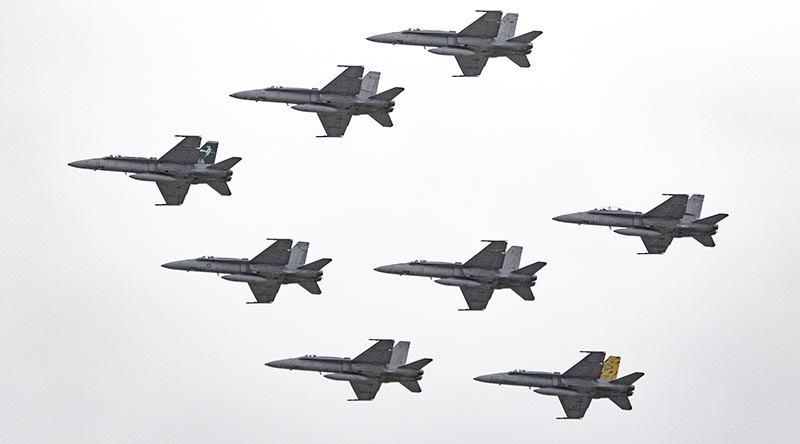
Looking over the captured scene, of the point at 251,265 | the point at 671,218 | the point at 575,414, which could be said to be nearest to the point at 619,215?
the point at 671,218

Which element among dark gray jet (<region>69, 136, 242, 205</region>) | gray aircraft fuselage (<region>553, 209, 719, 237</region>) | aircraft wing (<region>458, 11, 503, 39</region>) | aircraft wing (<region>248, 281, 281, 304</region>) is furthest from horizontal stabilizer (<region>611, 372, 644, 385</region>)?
dark gray jet (<region>69, 136, 242, 205</region>)

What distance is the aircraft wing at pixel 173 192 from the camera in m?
151

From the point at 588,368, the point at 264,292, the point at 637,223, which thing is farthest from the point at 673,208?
the point at 264,292

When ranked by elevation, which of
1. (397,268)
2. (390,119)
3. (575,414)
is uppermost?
(390,119)

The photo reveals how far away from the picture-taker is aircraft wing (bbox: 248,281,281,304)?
6033 inches

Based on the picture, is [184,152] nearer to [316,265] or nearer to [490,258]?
[316,265]

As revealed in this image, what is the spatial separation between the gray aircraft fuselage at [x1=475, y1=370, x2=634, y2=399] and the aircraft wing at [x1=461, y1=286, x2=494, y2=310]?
5.67 m

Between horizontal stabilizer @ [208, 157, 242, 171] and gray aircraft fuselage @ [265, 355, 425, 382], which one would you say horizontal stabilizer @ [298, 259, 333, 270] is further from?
horizontal stabilizer @ [208, 157, 242, 171]

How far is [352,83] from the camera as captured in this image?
15075 centimetres

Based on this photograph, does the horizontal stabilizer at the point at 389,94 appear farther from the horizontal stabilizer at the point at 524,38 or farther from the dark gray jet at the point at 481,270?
the dark gray jet at the point at 481,270

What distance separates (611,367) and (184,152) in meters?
38.3

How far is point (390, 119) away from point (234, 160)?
508 inches

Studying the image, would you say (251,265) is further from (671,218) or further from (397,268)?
(671,218)

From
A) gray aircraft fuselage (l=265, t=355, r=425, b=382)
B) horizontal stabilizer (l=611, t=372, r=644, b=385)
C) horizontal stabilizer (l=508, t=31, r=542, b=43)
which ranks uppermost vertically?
horizontal stabilizer (l=508, t=31, r=542, b=43)
